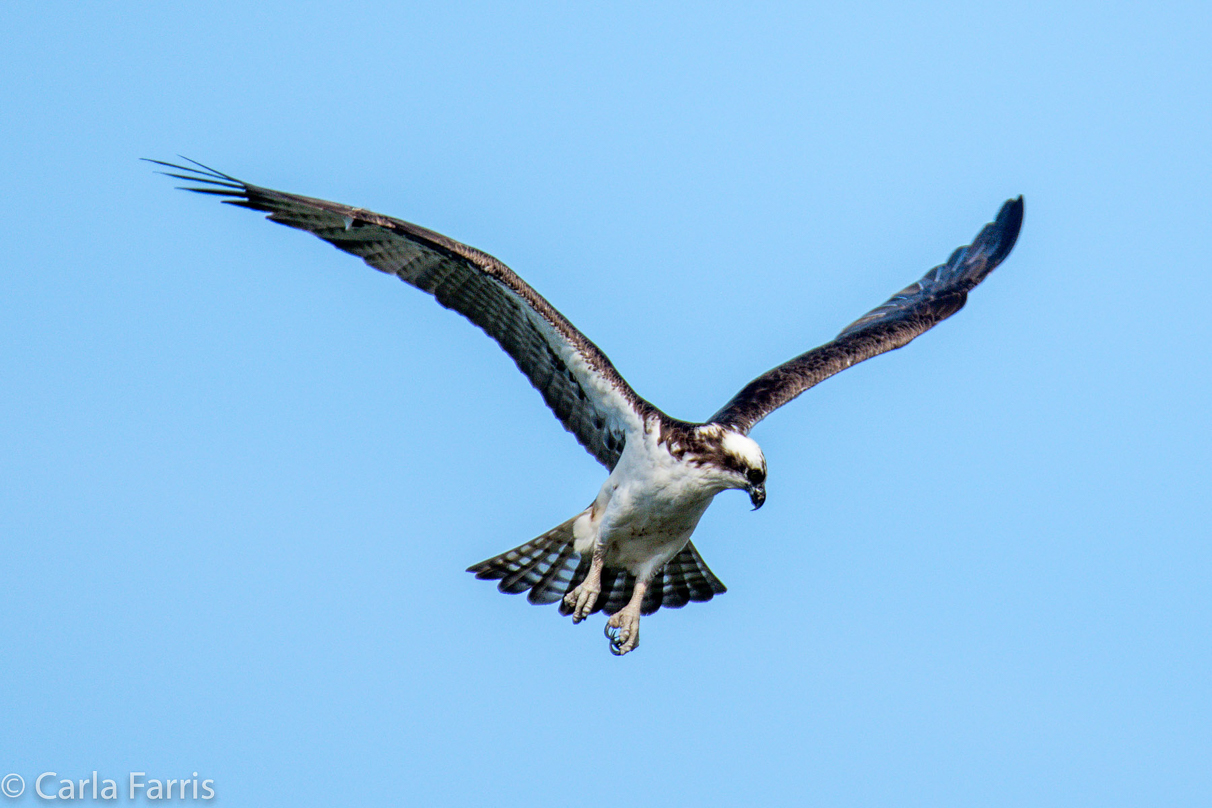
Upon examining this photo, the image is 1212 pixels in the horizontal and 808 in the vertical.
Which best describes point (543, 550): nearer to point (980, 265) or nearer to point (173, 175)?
point (173, 175)

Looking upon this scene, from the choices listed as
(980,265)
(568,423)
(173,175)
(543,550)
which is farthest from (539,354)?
(980,265)

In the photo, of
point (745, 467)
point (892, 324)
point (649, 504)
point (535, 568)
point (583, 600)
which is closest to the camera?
point (745, 467)

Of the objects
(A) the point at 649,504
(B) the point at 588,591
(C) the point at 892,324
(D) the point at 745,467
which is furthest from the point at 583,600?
(C) the point at 892,324

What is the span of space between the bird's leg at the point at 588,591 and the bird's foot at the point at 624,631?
222 mm

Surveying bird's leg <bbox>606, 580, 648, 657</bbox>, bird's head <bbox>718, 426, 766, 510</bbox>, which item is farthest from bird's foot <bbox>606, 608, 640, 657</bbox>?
bird's head <bbox>718, 426, 766, 510</bbox>

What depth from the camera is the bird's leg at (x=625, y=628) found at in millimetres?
11656

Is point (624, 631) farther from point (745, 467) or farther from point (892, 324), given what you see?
point (892, 324)

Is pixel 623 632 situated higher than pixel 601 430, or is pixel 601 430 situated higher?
pixel 601 430

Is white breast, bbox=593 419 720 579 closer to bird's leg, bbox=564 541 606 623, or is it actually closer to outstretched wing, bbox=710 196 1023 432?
bird's leg, bbox=564 541 606 623

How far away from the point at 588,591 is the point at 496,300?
7.73ft

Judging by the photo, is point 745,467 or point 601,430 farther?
point 601,430

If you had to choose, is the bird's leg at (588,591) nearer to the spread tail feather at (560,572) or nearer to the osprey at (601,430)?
the osprey at (601,430)

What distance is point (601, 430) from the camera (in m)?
12.0

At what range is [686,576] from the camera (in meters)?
12.7
